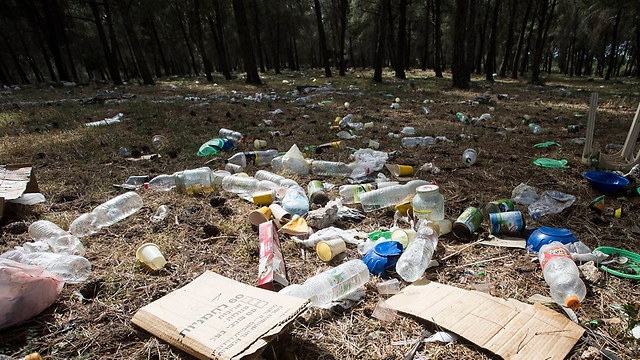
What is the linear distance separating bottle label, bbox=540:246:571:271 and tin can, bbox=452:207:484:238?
19.4 inches

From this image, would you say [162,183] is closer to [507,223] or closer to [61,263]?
[61,263]

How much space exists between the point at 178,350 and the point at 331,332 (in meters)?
0.68

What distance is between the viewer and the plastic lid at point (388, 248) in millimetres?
1912

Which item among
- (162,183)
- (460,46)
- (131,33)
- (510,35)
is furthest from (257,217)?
(510,35)

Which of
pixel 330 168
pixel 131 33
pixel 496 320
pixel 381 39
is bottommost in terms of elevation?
pixel 496 320

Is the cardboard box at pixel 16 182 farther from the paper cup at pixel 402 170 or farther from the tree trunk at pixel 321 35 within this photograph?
the tree trunk at pixel 321 35

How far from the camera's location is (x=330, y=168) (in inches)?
139

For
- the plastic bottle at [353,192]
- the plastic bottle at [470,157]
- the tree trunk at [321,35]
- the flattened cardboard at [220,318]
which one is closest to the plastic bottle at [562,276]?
the flattened cardboard at [220,318]

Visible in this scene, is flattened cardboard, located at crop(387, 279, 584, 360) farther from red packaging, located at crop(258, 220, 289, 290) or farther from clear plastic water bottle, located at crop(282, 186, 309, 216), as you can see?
clear plastic water bottle, located at crop(282, 186, 309, 216)

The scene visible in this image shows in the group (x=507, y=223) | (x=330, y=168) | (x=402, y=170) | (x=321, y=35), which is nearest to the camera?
(x=507, y=223)

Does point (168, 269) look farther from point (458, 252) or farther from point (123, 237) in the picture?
point (458, 252)

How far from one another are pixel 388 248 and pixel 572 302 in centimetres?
92

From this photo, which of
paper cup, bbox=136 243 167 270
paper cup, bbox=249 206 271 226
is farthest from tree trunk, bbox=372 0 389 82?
paper cup, bbox=136 243 167 270

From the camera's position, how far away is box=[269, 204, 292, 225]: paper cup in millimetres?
2484
